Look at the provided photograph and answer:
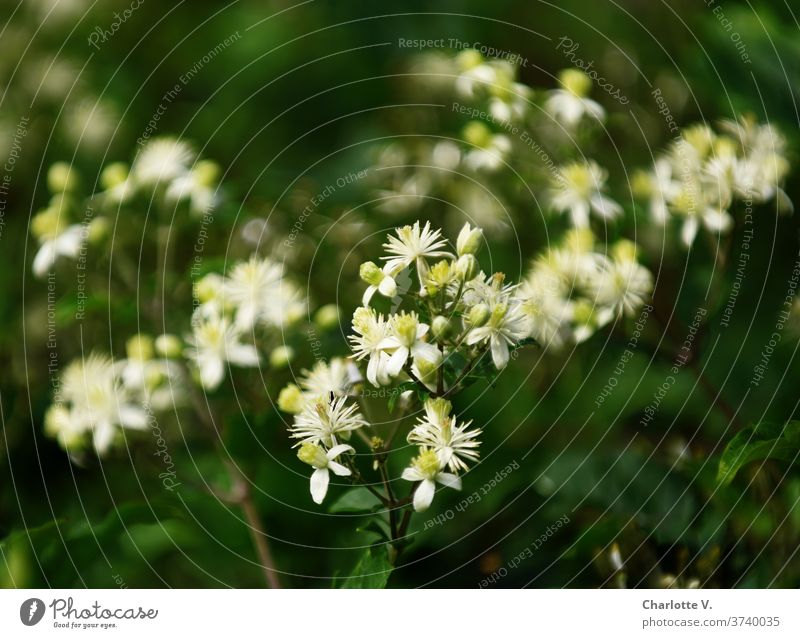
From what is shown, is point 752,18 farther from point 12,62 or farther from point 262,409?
point 12,62

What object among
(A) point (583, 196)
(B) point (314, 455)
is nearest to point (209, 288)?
(B) point (314, 455)

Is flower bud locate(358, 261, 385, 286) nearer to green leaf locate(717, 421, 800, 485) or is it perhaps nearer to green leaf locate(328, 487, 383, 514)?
green leaf locate(328, 487, 383, 514)

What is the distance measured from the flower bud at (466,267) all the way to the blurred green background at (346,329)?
42 cm

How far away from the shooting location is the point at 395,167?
1.60 m

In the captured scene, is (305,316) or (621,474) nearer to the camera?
(621,474)

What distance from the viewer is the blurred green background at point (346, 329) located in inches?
47.8

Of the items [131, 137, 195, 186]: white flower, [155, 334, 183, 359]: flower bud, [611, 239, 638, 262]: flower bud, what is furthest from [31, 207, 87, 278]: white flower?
[611, 239, 638, 262]: flower bud

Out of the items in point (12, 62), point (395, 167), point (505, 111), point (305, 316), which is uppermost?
point (12, 62)

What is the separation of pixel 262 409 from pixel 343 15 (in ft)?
→ 3.44

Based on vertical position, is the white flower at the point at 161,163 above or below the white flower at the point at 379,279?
above

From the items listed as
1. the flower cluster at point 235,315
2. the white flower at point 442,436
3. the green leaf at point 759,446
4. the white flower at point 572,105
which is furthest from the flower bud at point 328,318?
the green leaf at point 759,446

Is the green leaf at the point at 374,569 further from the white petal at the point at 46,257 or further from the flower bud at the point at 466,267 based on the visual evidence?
the white petal at the point at 46,257
